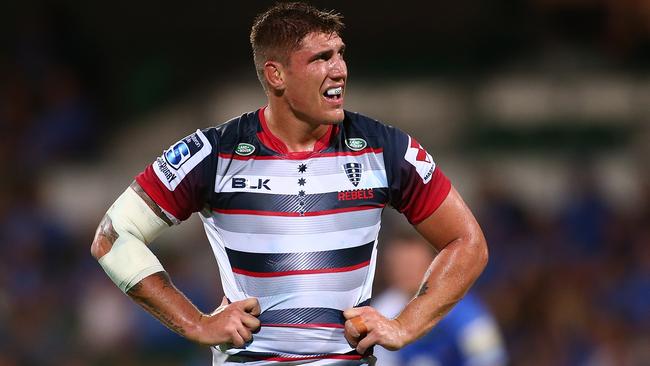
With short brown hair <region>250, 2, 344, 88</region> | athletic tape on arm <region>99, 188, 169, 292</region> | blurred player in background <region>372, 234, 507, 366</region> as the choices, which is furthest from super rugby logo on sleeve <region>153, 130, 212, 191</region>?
blurred player in background <region>372, 234, 507, 366</region>

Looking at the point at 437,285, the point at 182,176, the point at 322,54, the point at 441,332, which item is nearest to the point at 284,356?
the point at 437,285

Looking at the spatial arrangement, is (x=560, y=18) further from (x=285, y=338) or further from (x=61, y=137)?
(x=285, y=338)

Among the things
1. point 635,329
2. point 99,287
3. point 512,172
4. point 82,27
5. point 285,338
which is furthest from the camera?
point 82,27

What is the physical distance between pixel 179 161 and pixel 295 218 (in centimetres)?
41

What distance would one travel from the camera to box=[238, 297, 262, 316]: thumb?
352 cm

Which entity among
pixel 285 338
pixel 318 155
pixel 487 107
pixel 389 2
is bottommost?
pixel 487 107

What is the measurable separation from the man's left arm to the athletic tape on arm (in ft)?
2.22

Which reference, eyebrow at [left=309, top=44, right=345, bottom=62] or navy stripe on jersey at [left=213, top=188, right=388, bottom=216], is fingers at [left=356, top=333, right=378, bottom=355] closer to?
navy stripe on jersey at [left=213, top=188, right=388, bottom=216]

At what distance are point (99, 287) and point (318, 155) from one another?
5380 millimetres

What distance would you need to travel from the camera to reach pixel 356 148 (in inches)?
144

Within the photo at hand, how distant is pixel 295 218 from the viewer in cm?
355

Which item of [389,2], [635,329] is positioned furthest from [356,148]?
[389,2]

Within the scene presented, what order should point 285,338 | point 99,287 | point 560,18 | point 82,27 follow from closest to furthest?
point 285,338 < point 99,287 < point 560,18 < point 82,27

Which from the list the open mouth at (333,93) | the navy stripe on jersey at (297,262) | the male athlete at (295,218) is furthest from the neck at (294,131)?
the navy stripe on jersey at (297,262)
